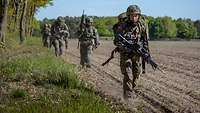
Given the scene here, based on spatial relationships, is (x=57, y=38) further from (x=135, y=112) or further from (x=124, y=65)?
(x=135, y=112)

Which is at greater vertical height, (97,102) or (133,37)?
(133,37)

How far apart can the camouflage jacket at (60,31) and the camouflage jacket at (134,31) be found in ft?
50.0

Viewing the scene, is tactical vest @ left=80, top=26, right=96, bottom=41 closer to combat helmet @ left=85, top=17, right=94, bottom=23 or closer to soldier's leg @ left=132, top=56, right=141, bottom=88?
combat helmet @ left=85, top=17, right=94, bottom=23

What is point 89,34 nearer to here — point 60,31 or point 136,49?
point 60,31

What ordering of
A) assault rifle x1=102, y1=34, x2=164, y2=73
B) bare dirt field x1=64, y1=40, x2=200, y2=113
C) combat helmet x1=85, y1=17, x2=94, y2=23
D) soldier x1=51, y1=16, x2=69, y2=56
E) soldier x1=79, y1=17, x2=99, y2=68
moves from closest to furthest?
bare dirt field x1=64, y1=40, x2=200, y2=113
assault rifle x1=102, y1=34, x2=164, y2=73
combat helmet x1=85, y1=17, x2=94, y2=23
soldier x1=79, y1=17, x2=99, y2=68
soldier x1=51, y1=16, x2=69, y2=56

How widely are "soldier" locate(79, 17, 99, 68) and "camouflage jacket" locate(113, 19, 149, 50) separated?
11146 millimetres

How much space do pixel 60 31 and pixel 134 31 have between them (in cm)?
1548

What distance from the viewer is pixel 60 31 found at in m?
28.7

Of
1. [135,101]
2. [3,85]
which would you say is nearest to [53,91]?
[3,85]

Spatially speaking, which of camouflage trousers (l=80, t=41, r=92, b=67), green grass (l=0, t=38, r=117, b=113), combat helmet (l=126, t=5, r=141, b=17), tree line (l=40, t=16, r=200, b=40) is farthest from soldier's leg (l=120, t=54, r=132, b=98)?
tree line (l=40, t=16, r=200, b=40)

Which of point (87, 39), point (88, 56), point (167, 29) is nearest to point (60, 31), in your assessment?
point (88, 56)

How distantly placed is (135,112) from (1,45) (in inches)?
543

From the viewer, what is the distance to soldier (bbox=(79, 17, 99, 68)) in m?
24.8

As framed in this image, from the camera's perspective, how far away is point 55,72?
50.6ft
